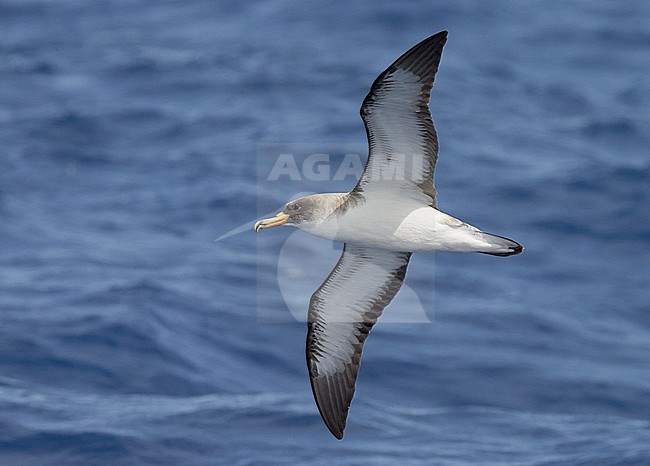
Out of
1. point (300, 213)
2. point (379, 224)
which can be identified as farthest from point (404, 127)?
point (300, 213)

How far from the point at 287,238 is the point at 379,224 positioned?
9790mm

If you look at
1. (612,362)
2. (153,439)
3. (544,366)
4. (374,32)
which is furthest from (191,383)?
(374,32)

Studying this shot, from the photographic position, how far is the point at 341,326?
1198 cm

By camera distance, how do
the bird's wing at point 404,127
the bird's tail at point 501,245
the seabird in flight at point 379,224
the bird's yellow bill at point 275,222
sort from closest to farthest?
the bird's wing at point 404,127 → the seabird in flight at point 379,224 → the bird's tail at point 501,245 → the bird's yellow bill at point 275,222

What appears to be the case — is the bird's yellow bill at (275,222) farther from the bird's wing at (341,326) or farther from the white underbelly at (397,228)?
the bird's wing at (341,326)

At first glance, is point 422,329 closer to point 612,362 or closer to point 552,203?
point 612,362

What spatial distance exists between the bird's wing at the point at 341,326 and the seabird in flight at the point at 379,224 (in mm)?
10

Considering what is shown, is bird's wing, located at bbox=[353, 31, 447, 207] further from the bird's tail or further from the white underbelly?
the bird's tail

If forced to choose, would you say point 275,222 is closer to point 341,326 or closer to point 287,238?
point 341,326

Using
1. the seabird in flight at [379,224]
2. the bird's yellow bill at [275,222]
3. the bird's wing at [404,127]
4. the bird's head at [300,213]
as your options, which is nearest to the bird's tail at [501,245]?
the seabird in flight at [379,224]

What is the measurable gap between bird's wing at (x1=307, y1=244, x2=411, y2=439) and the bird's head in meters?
1.02

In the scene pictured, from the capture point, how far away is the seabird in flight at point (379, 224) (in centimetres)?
1020

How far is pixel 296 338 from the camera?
18.4 meters

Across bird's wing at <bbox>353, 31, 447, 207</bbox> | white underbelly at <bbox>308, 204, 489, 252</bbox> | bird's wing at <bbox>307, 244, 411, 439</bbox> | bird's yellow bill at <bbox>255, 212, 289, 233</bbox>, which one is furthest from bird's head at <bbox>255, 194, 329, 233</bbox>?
bird's wing at <bbox>307, 244, 411, 439</bbox>
